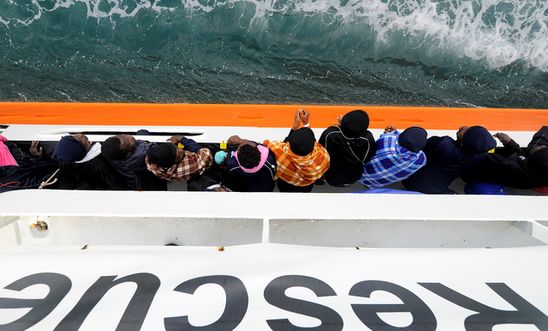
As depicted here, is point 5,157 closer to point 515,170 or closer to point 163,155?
point 163,155

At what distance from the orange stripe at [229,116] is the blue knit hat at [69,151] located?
2.55 feet

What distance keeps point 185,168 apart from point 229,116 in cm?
94

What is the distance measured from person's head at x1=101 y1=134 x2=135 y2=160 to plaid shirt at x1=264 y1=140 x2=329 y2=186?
2.62 feet

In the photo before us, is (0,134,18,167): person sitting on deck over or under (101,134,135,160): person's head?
under

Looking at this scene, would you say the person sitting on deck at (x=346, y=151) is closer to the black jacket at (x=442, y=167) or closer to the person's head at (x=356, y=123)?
the person's head at (x=356, y=123)

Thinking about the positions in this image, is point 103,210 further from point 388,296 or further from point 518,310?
point 518,310

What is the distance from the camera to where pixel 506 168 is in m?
1.97

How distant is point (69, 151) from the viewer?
6.40ft

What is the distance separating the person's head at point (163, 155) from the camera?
1.80 m

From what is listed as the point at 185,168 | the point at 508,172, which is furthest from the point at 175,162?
the point at 508,172

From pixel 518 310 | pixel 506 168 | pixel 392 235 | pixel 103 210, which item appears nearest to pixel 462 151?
pixel 506 168

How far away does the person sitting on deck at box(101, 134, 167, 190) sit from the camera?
6.34ft

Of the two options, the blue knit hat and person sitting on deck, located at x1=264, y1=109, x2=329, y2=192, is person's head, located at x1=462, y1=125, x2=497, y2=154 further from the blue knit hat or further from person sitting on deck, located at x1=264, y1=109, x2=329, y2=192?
the blue knit hat

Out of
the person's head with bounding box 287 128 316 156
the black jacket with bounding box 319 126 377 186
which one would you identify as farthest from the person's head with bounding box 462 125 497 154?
the person's head with bounding box 287 128 316 156
